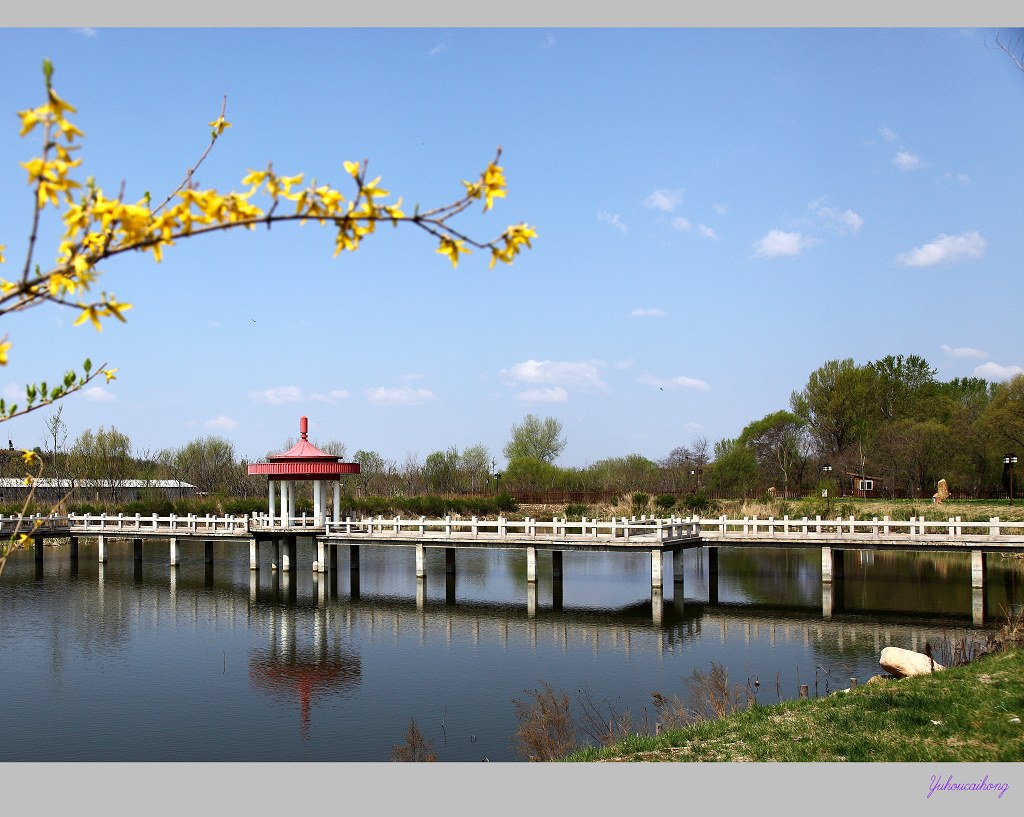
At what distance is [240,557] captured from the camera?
3934cm

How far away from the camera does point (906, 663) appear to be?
13.3 m

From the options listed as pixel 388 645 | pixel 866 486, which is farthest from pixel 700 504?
pixel 388 645

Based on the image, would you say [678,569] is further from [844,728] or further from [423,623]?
[844,728]

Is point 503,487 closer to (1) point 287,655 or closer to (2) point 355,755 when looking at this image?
(1) point 287,655

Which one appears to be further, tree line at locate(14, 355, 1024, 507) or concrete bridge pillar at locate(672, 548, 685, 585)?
tree line at locate(14, 355, 1024, 507)

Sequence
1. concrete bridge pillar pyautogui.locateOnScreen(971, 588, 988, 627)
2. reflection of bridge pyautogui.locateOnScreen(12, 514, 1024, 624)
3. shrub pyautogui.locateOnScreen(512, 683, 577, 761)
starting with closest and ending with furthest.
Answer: shrub pyautogui.locateOnScreen(512, 683, 577, 761)
concrete bridge pillar pyautogui.locateOnScreen(971, 588, 988, 627)
reflection of bridge pyautogui.locateOnScreen(12, 514, 1024, 624)

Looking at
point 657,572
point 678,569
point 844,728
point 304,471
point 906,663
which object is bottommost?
point 678,569

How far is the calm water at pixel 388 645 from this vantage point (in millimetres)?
13766

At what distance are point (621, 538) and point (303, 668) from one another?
11.6 m

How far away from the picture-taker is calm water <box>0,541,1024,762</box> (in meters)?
13.8

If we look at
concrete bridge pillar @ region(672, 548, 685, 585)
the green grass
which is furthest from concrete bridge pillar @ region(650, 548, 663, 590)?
the green grass

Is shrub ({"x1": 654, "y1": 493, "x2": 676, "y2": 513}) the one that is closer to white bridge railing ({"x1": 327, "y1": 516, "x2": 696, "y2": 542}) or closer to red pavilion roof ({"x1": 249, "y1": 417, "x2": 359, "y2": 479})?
white bridge railing ({"x1": 327, "y1": 516, "x2": 696, "y2": 542})

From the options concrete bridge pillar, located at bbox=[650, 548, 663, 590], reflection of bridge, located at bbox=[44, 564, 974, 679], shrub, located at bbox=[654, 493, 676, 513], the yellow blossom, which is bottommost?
reflection of bridge, located at bbox=[44, 564, 974, 679]

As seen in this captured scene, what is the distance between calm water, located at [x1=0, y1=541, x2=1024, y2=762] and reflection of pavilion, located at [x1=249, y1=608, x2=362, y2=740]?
7 cm
